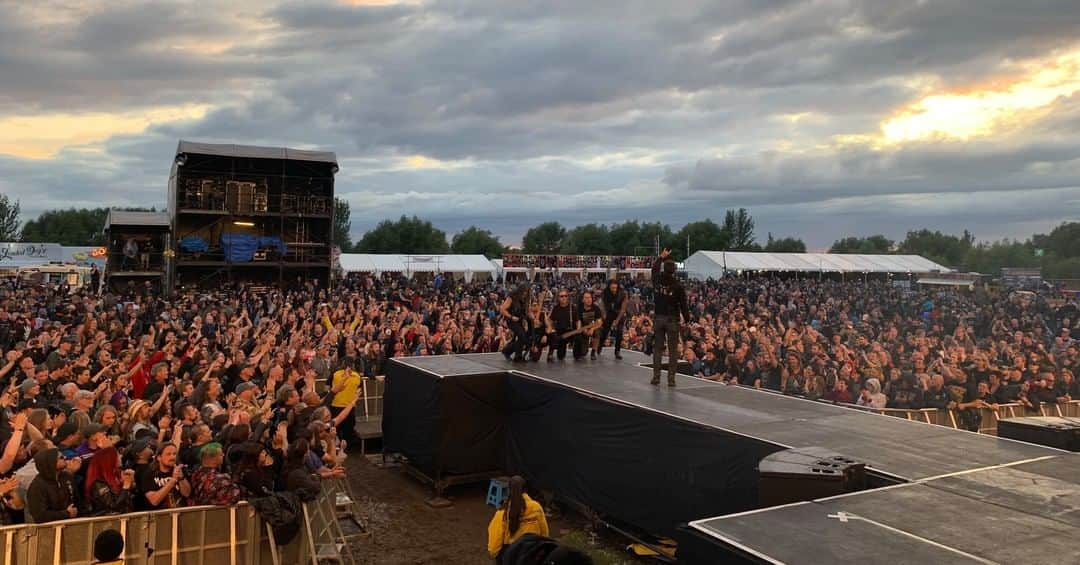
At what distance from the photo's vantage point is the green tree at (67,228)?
94.5m

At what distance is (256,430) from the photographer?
7203 mm

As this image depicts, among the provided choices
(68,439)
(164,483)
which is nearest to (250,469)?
(164,483)

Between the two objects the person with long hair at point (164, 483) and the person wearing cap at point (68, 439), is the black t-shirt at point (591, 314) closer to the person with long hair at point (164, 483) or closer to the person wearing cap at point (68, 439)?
the person with long hair at point (164, 483)

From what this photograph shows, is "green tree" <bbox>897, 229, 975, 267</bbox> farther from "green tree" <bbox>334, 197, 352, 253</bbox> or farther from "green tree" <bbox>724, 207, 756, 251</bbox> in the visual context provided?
"green tree" <bbox>334, 197, 352, 253</bbox>

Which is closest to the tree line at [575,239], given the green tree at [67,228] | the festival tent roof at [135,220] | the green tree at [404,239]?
the green tree at [404,239]

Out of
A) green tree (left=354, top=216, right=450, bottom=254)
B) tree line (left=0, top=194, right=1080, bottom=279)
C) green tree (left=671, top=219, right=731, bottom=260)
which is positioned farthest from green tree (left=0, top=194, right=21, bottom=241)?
green tree (left=671, top=219, right=731, bottom=260)

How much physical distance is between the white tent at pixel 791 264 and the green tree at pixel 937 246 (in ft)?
196

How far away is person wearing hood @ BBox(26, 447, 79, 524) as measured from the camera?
19.7 feet

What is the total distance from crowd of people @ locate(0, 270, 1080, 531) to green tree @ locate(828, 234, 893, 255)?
106074 millimetres

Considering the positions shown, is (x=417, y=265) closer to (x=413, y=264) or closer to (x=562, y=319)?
(x=413, y=264)

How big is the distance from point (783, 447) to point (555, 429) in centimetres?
421

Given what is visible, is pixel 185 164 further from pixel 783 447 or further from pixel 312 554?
pixel 783 447

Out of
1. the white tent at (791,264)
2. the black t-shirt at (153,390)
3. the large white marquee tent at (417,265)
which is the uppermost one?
the white tent at (791,264)

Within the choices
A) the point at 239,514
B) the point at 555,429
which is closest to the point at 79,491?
the point at 239,514
